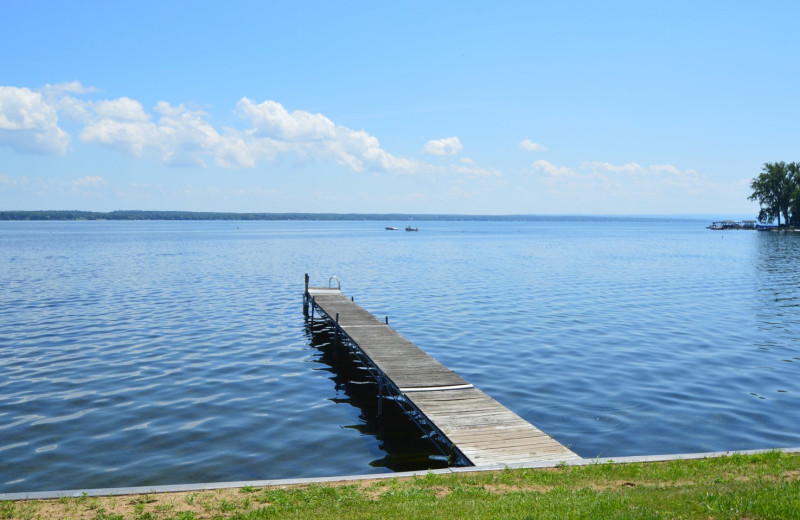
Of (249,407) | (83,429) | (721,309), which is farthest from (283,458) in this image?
(721,309)

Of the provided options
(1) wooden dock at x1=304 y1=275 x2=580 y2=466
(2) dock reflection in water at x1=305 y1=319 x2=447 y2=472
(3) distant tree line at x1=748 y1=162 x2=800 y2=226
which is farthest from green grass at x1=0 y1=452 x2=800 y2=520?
(3) distant tree line at x1=748 y1=162 x2=800 y2=226

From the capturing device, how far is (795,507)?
8.91 meters

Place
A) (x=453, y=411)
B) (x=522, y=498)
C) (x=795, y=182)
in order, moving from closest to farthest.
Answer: (x=522, y=498), (x=453, y=411), (x=795, y=182)

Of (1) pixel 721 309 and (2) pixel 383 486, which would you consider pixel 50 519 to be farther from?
(1) pixel 721 309

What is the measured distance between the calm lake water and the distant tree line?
428 feet

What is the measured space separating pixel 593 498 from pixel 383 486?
3.74 meters

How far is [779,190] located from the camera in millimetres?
161750

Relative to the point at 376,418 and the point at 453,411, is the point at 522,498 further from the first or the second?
the point at 376,418

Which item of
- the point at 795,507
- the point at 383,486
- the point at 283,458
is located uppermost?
the point at 795,507

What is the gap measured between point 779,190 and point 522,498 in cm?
18172

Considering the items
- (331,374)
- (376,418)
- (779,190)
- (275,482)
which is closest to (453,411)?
(376,418)

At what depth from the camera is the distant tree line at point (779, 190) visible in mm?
159500

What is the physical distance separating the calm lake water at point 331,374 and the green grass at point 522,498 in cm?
390

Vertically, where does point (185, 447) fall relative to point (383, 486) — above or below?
below
